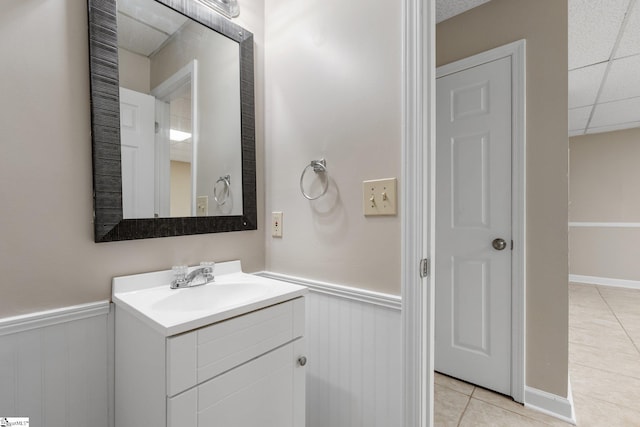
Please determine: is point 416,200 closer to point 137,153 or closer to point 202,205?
point 202,205

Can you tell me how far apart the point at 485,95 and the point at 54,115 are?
2.09 m

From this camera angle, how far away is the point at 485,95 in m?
1.81

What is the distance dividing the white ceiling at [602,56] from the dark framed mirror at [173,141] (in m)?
1.44

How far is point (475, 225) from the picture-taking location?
1.86 metres

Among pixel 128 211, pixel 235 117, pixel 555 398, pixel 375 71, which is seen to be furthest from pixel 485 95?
pixel 128 211

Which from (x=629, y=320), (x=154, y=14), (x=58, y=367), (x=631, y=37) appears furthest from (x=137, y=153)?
(x=629, y=320)

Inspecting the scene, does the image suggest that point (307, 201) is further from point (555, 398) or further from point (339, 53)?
point (555, 398)

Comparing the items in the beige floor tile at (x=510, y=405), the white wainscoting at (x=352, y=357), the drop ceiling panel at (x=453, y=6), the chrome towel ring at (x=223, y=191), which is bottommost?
the beige floor tile at (x=510, y=405)

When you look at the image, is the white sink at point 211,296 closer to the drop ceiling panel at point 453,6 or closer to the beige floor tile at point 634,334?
the drop ceiling panel at point 453,6

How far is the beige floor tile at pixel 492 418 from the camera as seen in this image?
1560 millimetres

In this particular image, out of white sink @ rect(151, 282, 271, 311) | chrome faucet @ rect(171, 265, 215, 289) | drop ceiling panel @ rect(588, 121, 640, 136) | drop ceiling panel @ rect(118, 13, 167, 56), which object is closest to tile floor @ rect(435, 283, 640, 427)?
white sink @ rect(151, 282, 271, 311)

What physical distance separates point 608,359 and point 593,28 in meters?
2.35

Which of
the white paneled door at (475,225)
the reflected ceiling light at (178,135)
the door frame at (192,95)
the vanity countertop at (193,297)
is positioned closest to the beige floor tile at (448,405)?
the white paneled door at (475,225)

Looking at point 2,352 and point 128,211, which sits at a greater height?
point 128,211
